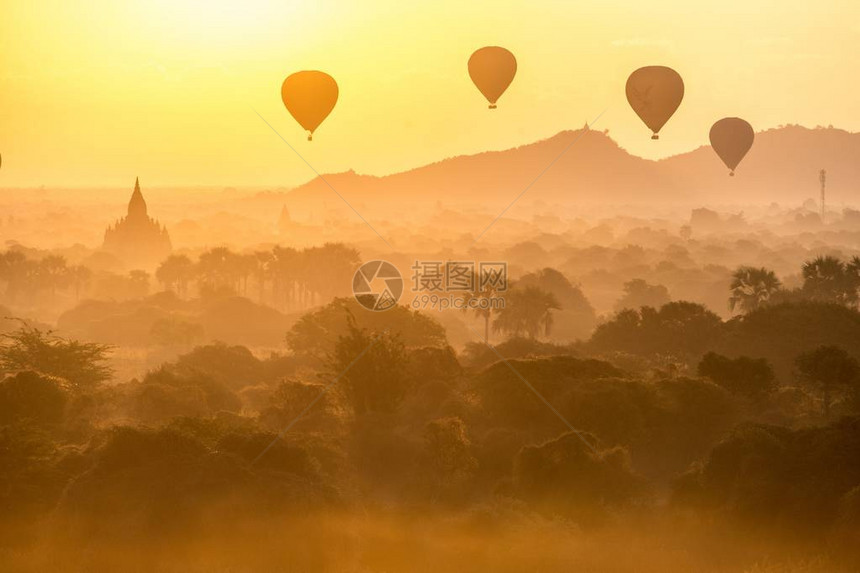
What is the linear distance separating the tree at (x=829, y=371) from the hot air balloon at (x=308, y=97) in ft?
150

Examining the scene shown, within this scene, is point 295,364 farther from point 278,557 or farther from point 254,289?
point 254,289

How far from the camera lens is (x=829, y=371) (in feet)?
138

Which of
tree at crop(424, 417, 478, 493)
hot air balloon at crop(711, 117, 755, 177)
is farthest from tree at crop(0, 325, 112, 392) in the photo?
hot air balloon at crop(711, 117, 755, 177)

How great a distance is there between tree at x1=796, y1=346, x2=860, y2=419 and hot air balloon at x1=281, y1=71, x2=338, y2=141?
4587cm

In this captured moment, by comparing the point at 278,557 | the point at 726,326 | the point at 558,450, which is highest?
the point at 726,326

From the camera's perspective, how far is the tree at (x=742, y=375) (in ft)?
142

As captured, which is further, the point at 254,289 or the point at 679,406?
the point at 254,289

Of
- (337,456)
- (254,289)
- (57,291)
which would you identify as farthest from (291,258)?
(337,456)

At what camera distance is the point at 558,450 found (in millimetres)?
31641

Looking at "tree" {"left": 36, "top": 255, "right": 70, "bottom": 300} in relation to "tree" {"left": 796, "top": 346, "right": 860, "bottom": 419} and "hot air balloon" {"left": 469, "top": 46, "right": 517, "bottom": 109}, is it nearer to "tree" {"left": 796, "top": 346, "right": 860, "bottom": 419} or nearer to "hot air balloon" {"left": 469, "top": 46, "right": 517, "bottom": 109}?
"hot air balloon" {"left": 469, "top": 46, "right": 517, "bottom": 109}

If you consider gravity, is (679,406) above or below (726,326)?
below

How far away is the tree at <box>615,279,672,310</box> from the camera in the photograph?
363 ft

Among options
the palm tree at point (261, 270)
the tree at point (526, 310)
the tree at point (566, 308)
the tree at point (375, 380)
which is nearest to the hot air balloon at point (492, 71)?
the tree at point (526, 310)

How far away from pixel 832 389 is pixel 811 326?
17.3 m
